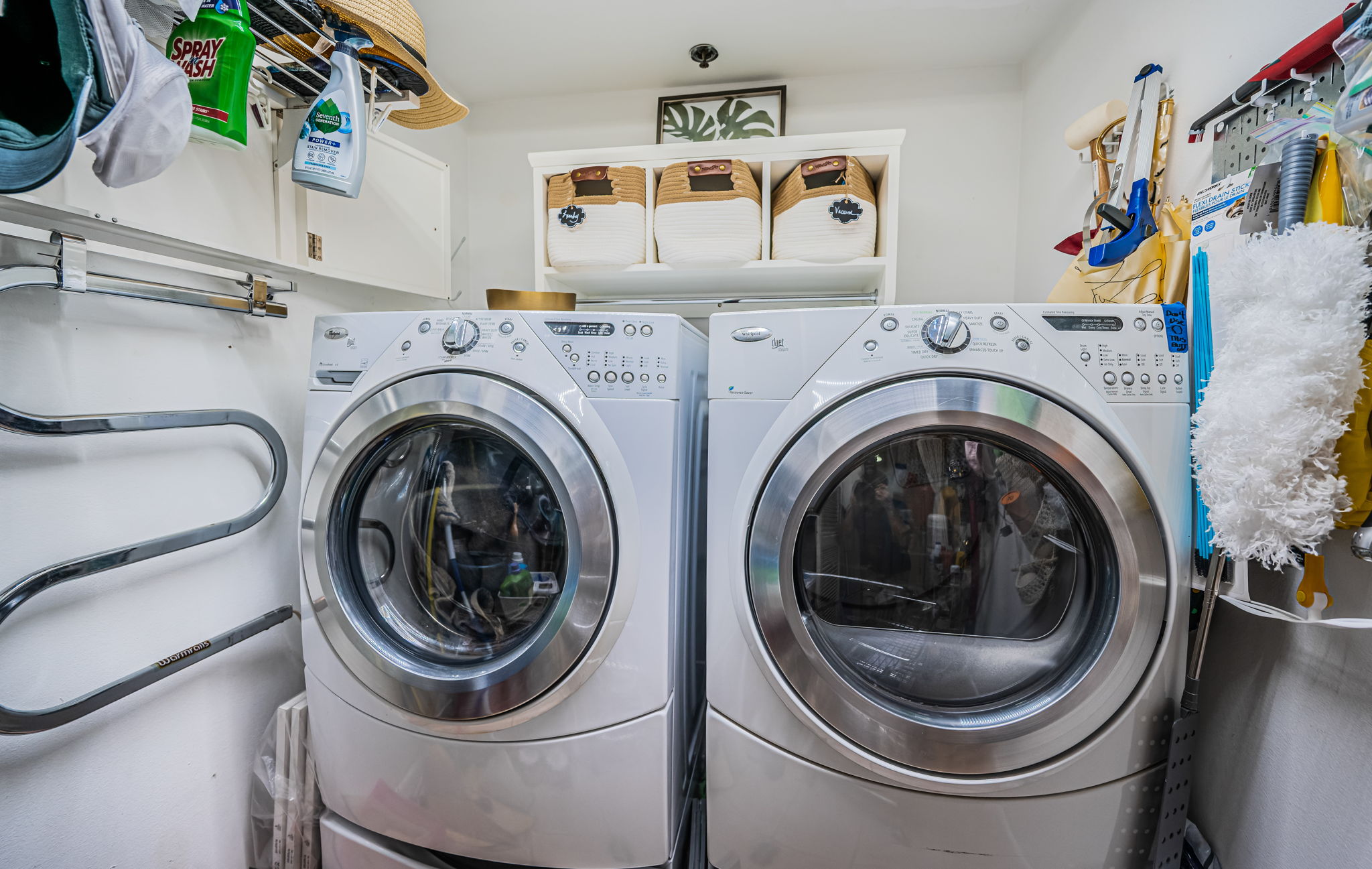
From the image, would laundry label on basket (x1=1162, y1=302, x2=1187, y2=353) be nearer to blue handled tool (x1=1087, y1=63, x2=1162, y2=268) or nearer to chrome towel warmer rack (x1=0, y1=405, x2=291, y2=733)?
blue handled tool (x1=1087, y1=63, x2=1162, y2=268)

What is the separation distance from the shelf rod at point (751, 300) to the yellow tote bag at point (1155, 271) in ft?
2.11

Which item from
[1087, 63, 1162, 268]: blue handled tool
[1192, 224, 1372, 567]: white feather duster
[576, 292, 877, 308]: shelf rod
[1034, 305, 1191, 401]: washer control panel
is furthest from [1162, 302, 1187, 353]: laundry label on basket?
[576, 292, 877, 308]: shelf rod

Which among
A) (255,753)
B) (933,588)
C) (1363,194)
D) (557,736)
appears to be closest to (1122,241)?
(1363,194)

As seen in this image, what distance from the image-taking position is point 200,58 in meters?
0.77

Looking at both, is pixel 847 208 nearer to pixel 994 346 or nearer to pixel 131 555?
pixel 994 346

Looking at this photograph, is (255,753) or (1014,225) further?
(1014,225)

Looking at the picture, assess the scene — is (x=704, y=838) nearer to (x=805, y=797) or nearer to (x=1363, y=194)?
(x=805, y=797)

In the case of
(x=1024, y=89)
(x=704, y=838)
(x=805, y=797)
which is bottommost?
(x=704, y=838)

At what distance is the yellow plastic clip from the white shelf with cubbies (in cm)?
89

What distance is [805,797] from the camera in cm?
79

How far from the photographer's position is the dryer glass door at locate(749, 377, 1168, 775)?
700mm

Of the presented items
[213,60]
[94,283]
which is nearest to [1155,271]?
[213,60]

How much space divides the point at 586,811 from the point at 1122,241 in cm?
136


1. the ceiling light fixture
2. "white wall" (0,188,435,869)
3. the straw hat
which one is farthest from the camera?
the ceiling light fixture
